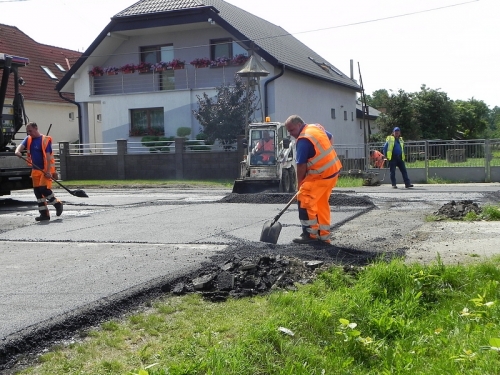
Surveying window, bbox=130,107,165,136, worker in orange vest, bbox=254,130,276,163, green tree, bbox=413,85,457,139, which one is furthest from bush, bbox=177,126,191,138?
green tree, bbox=413,85,457,139

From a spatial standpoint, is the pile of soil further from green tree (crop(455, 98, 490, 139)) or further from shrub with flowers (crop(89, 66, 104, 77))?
green tree (crop(455, 98, 490, 139))

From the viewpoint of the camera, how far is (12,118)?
17.2 meters

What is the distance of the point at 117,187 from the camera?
24828 millimetres

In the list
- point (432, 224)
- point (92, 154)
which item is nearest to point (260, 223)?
point (432, 224)

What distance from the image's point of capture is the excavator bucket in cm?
1859

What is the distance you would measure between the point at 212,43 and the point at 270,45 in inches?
105

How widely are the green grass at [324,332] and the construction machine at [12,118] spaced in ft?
37.0

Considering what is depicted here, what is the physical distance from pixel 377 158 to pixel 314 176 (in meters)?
16.9

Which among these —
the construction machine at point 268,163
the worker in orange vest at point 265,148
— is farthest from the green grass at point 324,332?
the worker in orange vest at point 265,148

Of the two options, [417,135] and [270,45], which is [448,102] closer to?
[417,135]

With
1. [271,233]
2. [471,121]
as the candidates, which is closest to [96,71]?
[271,233]

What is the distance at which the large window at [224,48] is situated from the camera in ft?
100

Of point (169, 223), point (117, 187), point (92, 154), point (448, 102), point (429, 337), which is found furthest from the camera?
point (448, 102)

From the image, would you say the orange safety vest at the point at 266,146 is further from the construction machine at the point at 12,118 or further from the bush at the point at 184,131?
the bush at the point at 184,131
